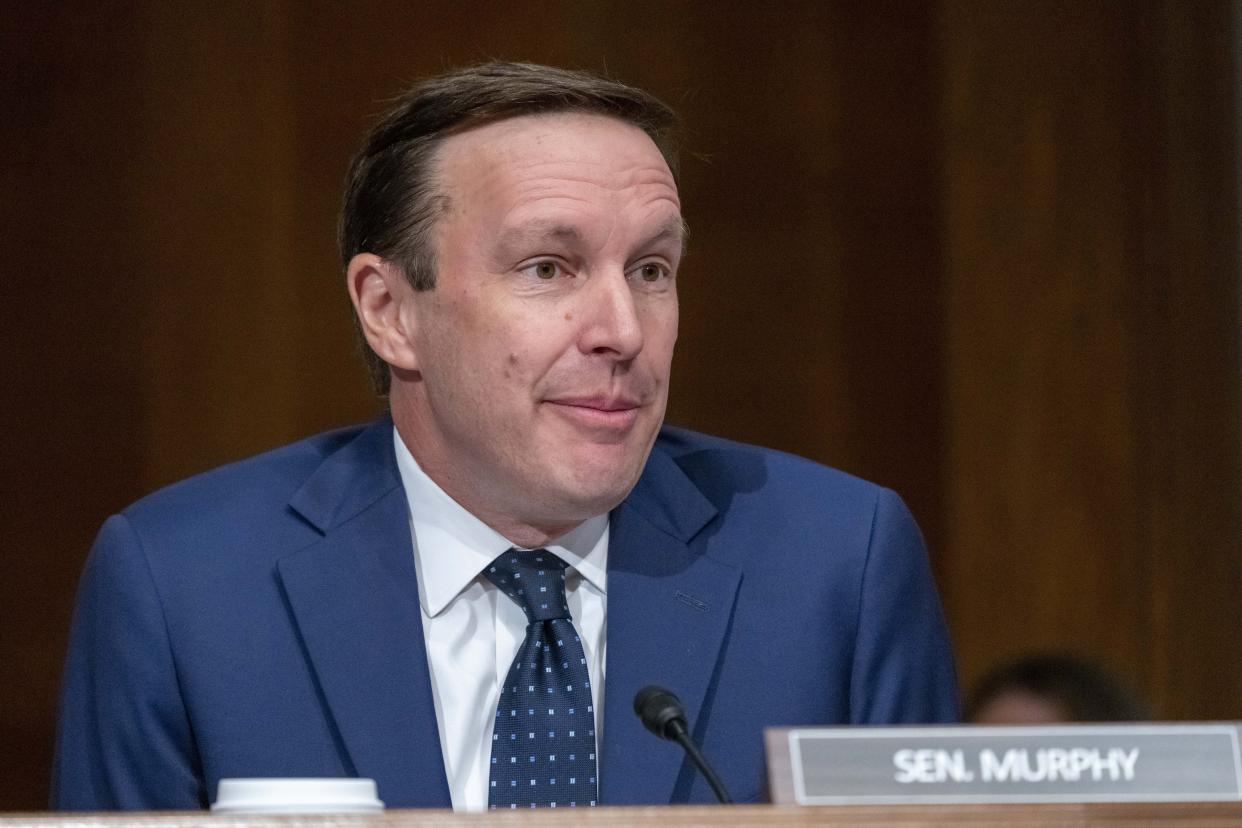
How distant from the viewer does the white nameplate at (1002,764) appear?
4.10 ft

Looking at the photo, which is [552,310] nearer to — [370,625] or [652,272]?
[652,272]

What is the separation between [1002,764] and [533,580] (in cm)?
77

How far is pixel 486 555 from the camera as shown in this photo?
6.55 feet

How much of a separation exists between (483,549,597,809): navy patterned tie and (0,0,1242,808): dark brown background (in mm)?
1933

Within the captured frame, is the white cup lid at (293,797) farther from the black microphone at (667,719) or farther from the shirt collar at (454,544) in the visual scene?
the shirt collar at (454,544)

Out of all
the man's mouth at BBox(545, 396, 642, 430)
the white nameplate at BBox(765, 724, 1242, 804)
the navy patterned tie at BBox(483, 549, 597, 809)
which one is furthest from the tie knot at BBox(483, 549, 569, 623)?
the white nameplate at BBox(765, 724, 1242, 804)

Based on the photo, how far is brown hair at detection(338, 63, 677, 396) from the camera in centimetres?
199

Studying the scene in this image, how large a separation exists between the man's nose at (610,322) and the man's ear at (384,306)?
0.25m

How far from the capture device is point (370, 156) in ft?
7.05

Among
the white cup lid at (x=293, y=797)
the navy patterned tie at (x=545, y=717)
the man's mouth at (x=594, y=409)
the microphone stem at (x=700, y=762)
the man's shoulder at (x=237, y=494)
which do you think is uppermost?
the man's mouth at (x=594, y=409)

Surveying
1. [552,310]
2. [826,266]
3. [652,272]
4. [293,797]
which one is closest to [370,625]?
[552,310]

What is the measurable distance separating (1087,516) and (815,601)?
183cm

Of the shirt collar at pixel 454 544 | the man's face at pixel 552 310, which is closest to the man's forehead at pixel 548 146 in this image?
the man's face at pixel 552 310

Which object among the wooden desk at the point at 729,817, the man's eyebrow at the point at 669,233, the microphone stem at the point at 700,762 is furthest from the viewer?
the man's eyebrow at the point at 669,233
